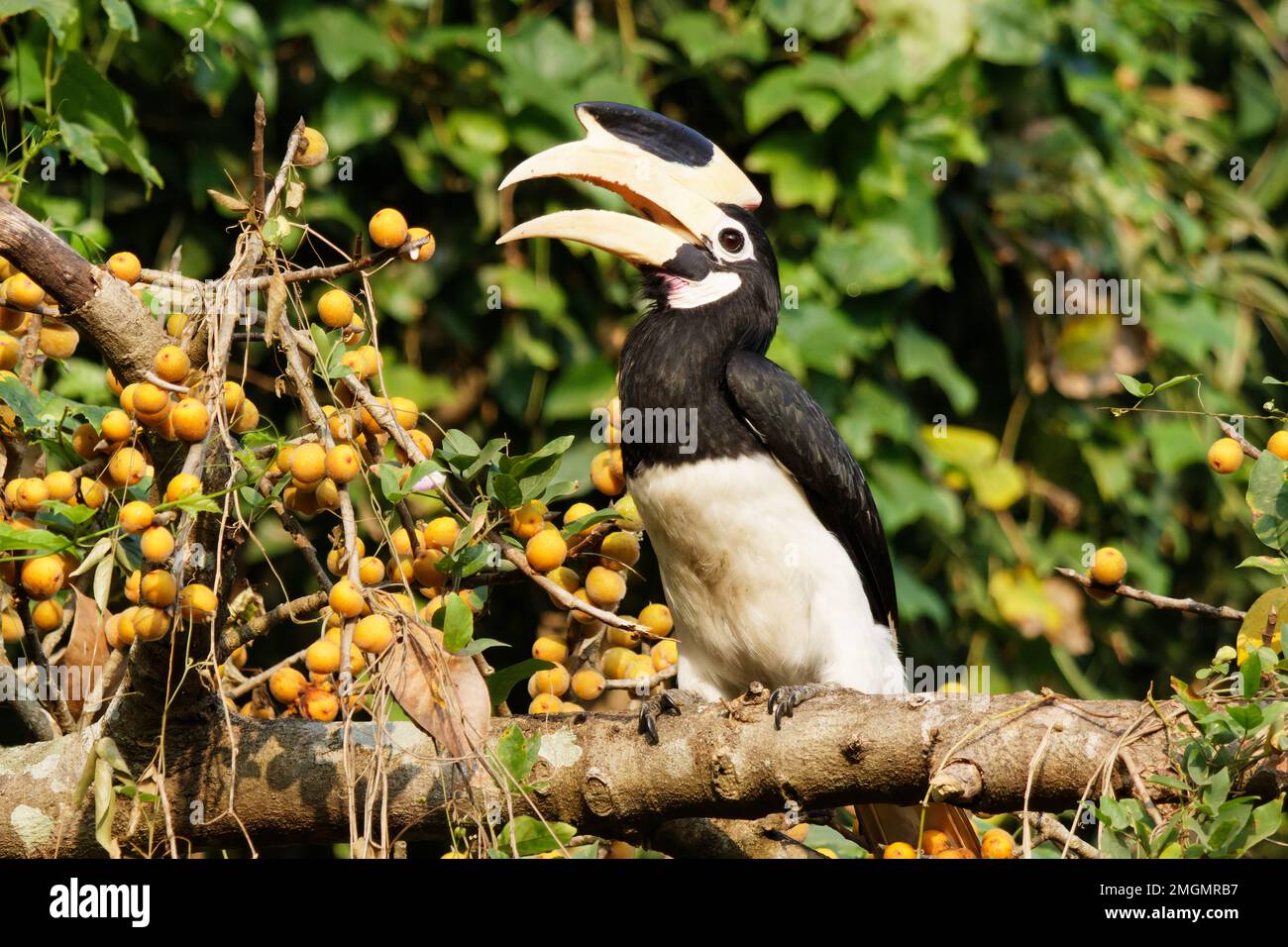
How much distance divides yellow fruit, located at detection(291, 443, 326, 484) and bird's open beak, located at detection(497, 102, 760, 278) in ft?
3.24

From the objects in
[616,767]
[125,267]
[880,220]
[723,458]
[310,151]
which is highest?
[880,220]

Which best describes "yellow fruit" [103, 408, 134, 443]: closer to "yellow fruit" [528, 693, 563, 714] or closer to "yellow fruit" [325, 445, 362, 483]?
"yellow fruit" [325, 445, 362, 483]

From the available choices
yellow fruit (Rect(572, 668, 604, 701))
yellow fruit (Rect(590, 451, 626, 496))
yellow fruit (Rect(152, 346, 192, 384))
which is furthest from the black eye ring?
yellow fruit (Rect(152, 346, 192, 384))

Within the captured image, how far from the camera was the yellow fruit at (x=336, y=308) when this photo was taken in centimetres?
183

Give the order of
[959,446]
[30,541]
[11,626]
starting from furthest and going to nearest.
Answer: [959,446] < [11,626] < [30,541]

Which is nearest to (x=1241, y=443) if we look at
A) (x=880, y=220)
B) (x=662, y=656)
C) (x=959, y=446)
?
(x=662, y=656)

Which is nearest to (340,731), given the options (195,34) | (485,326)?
(195,34)

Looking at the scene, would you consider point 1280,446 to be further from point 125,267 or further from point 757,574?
point 125,267

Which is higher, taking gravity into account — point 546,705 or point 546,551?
point 546,551

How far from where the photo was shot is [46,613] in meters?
1.98

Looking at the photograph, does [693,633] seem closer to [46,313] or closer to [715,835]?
[715,835]

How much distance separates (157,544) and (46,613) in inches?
19.8

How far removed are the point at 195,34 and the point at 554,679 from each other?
1.47 metres

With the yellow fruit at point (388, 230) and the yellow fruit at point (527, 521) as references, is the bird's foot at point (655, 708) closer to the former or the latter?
the yellow fruit at point (527, 521)
